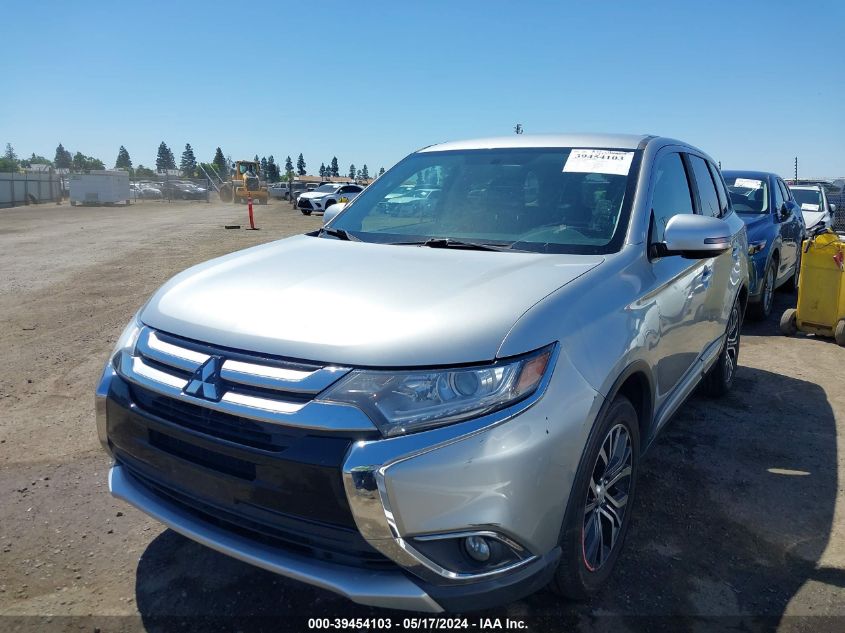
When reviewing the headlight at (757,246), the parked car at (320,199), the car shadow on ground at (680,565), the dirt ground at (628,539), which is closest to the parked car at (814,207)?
the headlight at (757,246)

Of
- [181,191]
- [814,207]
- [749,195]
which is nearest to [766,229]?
[749,195]

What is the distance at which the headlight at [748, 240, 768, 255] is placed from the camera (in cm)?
714

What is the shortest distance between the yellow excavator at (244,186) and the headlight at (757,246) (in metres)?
39.0

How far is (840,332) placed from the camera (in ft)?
21.4

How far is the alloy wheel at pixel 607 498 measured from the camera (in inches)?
95.4

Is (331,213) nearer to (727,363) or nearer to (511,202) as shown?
(511,202)

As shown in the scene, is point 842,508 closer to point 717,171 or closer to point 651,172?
point 651,172

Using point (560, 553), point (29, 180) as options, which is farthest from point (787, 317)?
point (29, 180)

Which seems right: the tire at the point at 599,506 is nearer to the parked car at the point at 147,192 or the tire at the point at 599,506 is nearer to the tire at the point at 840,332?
the tire at the point at 840,332

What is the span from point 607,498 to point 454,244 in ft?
4.27

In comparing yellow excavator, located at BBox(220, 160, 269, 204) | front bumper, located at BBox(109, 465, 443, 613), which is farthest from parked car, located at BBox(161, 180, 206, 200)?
front bumper, located at BBox(109, 465, 443, 613)

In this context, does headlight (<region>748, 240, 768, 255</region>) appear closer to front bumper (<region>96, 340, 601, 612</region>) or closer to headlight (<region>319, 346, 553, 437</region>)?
front bumper (<region>96, 340, 601, 612</region>)

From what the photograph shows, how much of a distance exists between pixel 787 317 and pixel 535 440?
20.8 feet

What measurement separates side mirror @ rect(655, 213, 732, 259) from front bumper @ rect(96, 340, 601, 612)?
3.80 feet
